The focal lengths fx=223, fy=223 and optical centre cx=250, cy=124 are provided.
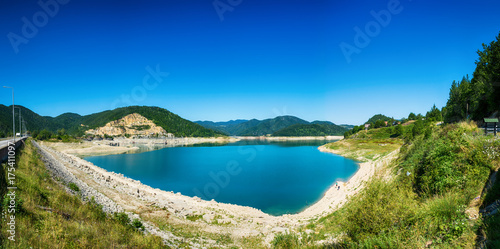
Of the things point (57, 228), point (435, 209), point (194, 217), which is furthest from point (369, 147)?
point (57, 228)

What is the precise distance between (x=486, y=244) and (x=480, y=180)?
4.16 meters

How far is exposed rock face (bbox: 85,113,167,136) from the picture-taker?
12850 centimetres

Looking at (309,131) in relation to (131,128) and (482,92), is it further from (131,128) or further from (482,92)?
(482,92)

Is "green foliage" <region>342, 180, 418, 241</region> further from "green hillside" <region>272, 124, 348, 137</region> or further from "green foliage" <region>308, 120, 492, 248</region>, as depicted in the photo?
"green hillside" <region>272, 124, 348, 137</region>

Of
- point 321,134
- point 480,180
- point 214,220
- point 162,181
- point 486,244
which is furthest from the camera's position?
point 321,134

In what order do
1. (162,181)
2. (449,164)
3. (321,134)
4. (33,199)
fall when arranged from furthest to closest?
(321,134) < (162,181) < (449,164) < (33,199)

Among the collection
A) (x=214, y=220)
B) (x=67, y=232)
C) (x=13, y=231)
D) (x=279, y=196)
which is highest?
(x=13, y=231)

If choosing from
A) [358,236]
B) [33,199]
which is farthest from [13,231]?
[358,236]

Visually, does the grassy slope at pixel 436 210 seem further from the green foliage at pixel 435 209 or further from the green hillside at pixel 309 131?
the green hillside at pixel 309 131

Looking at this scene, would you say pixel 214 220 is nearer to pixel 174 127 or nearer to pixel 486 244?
pixel 486 244

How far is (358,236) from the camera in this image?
219 inches

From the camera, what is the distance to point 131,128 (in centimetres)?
13900

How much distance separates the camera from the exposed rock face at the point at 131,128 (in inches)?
5059

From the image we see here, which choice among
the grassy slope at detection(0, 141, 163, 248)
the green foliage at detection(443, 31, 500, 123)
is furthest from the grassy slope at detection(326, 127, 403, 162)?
the grassy slope at detection(0, 141, 163, 248)
